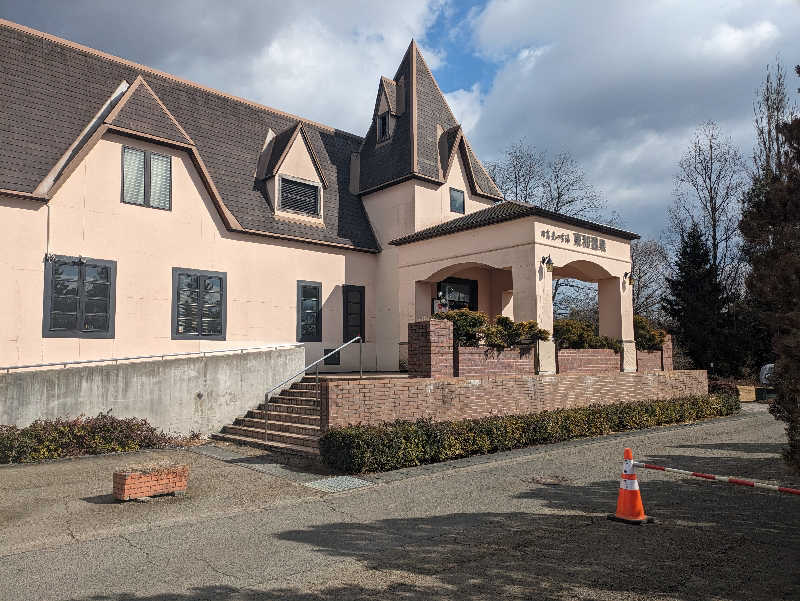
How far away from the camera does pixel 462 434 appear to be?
40.7 ft

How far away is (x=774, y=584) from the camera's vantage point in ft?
18.7

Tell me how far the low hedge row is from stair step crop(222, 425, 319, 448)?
147 centimetres

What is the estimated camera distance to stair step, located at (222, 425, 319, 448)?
1271cm

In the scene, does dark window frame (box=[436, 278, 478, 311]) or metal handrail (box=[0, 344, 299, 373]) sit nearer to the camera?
metal handrail (box=[0, 344, 299, 373])

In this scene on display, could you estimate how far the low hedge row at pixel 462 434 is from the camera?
11.0 m

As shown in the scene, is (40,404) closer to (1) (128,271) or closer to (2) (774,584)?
(1) (128,271)

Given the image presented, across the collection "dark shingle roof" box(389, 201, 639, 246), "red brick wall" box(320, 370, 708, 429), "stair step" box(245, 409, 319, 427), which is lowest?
"stair step" box(245, 409, 319, 427)

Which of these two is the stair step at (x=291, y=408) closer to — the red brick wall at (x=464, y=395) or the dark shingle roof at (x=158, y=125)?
the red brick wall at (x=464, y=395)

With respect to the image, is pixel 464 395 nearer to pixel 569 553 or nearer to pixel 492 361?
pixel 492 361

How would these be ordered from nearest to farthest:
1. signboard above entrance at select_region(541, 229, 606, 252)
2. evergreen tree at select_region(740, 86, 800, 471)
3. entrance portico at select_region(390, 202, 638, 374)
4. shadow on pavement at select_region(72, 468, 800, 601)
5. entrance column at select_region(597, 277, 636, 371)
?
shadow on pavement at select_region(72, 468, 800, 601) < evergreen tree at select_region(740, 86, 800, 471) < entrance portico at select_region(390, 202, 638, 374) < signboard above entrance at select_region(541, 229, 606, 252) < entrance column at select_region(597, 277, 636, 371)

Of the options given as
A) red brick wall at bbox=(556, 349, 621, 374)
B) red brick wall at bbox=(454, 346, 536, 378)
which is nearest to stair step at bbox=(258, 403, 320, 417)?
red brick wall at bbox=(454, 346, 536, 378)

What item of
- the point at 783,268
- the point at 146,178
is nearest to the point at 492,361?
the point at 783,268

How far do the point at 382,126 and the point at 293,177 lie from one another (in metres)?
5.33

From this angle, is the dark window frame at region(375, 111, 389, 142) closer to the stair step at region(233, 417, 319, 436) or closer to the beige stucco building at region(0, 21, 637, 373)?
the beige stucco building at region(0, 21, 637, 373)
